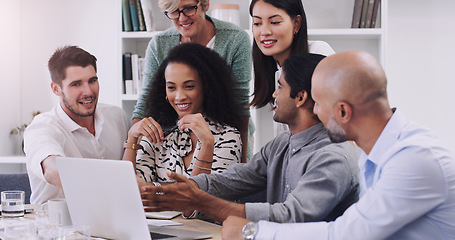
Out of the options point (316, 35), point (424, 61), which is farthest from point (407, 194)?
point (424, 61)

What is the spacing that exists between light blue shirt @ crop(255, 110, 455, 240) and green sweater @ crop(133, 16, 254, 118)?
1.29 metres

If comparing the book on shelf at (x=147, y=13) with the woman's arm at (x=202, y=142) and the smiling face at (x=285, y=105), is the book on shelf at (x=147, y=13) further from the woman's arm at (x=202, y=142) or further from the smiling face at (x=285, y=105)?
the smiling face at (x=285, y=105)

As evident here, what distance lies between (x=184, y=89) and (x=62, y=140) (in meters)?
0.58

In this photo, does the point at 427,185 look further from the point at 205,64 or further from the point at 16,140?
the point at 16,140

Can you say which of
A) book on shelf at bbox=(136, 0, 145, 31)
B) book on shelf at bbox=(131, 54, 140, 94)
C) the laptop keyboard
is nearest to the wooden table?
the laptop keyboard

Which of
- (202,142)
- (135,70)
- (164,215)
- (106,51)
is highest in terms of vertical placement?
(106,51)

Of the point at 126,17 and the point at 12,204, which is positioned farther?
the point at 126,17

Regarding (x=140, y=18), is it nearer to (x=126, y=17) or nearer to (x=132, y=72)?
(x=126, y=17)

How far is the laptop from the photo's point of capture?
4.91 ft

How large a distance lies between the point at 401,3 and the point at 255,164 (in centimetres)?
222

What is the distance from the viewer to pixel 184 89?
2357 millimetres

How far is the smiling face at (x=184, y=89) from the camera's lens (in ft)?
7.69

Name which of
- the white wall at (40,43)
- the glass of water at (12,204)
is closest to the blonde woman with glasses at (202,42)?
the glass of water at (12,204)

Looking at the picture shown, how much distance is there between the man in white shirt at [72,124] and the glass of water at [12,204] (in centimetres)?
30
